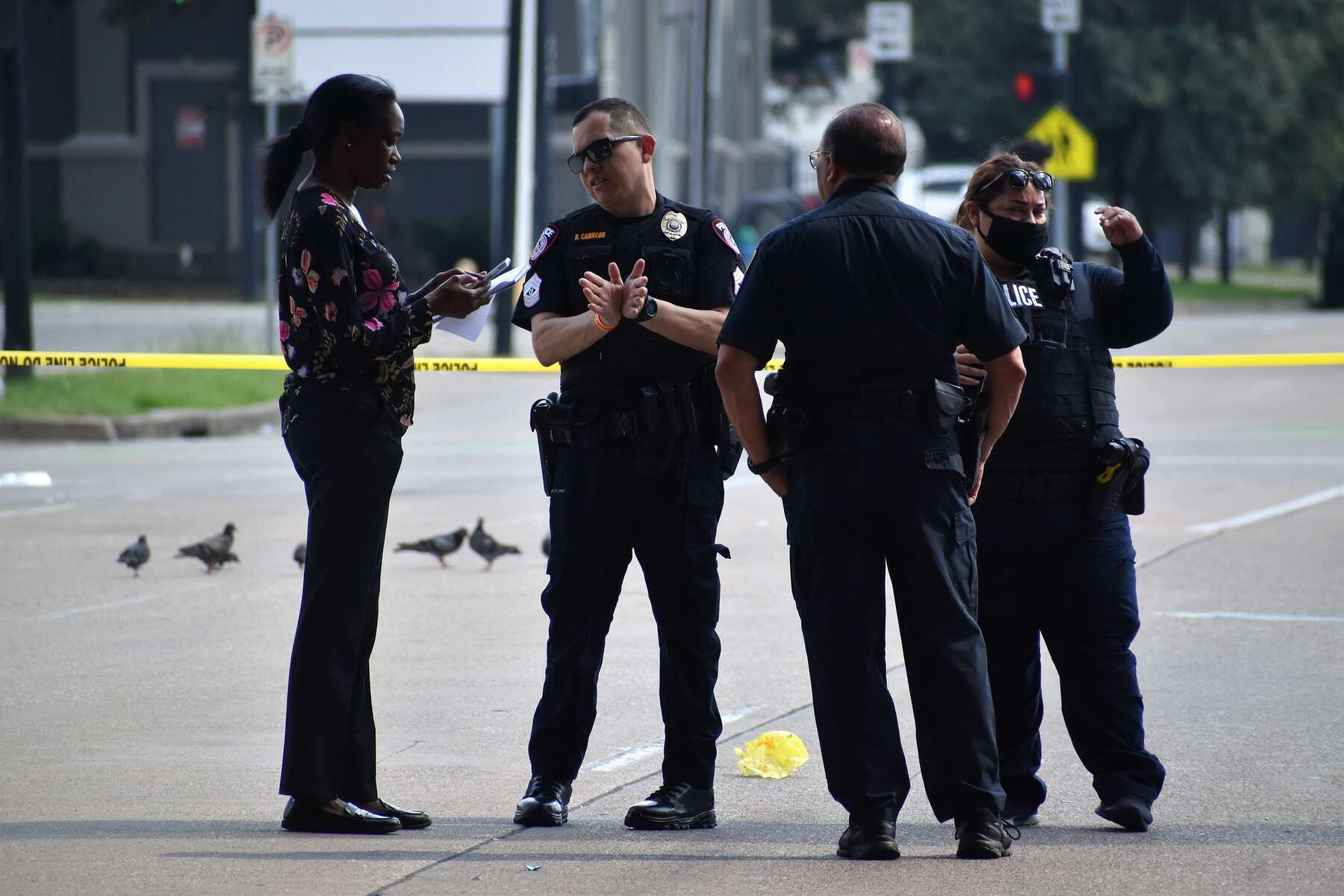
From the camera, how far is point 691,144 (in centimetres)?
3331

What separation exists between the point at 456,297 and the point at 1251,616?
16.0ft

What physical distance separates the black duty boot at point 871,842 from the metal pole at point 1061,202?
2474 centimetres

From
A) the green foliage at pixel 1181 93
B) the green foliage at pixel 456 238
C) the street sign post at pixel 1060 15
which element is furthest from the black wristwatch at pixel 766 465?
the green foliage at pixel 1181 93

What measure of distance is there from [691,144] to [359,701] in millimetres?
28398

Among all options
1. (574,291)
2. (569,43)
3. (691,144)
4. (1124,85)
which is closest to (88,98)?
(569,43)

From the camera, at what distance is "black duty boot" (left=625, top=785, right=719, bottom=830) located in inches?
216

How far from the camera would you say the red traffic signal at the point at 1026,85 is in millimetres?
28375

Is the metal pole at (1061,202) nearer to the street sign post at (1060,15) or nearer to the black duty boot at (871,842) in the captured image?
the street sign post at (1060,15)

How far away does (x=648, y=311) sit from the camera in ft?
17.6

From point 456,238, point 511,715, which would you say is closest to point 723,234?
point 511,715

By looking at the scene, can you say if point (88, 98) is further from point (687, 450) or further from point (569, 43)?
point (687, 450)

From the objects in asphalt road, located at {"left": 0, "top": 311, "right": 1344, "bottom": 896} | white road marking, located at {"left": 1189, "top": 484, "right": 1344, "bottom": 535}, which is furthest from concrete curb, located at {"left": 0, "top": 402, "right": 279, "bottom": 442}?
white road marking, located at {"left": 1189, "top": 484, "right": 1344, "bottom": 535}

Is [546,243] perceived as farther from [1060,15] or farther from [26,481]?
[1060,15]

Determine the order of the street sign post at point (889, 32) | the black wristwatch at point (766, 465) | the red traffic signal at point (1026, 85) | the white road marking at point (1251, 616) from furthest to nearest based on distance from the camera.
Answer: the street sign post at point (889, 32)
the red traffic signal at point (1026, 85)
the white road marking at point (1251, 616)
the black wristwatch at point (766, 465)
